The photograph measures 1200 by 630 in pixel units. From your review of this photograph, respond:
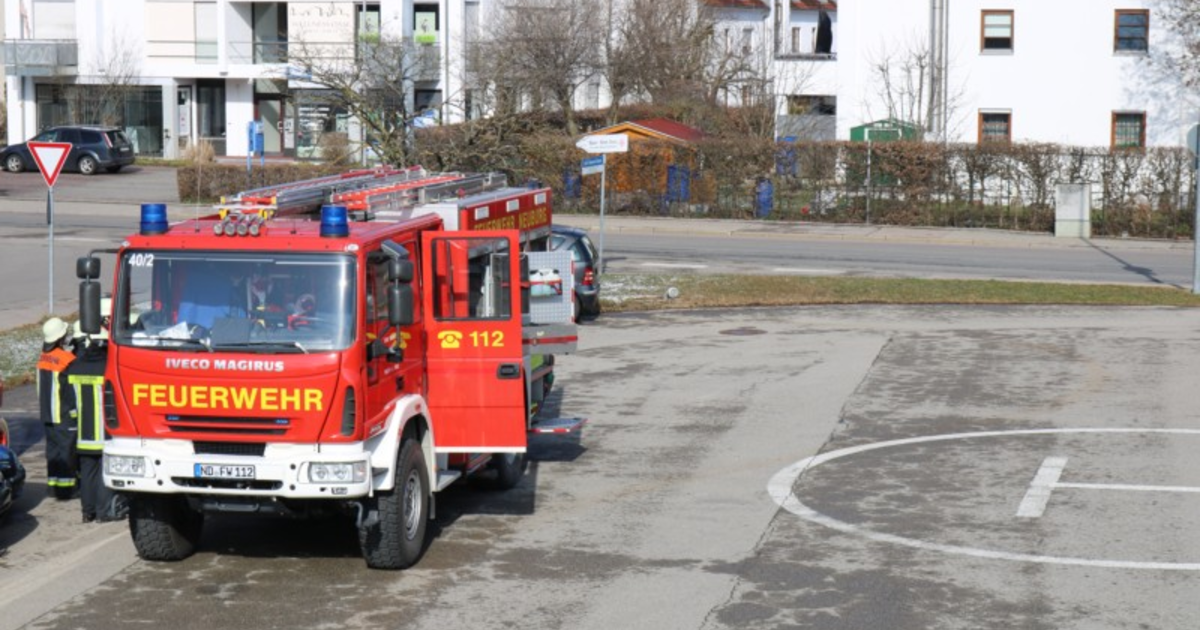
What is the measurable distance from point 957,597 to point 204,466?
16.3 feet

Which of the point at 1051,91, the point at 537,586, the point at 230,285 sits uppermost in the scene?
the point at 1051,91

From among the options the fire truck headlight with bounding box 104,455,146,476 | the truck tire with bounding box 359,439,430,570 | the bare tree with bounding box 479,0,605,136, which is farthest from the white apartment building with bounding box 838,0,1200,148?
the fire truck headlight with bounding box 104,455,146,476

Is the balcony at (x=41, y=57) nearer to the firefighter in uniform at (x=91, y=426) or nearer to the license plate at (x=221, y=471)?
the firefighter in uniform at (x=91, y=426)

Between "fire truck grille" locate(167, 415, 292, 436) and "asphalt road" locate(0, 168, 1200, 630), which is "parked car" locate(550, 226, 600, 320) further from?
"fire truck grille" locate(167, 415, 292, 436)

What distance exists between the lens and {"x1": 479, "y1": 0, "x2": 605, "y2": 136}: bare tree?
56000 millimetres

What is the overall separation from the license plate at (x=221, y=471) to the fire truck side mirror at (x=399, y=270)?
5.15ft

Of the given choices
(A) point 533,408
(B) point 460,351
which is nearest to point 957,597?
(B) point 460,351

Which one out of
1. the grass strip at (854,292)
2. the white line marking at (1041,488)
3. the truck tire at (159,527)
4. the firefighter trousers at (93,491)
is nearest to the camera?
the truck tire at (159,527)

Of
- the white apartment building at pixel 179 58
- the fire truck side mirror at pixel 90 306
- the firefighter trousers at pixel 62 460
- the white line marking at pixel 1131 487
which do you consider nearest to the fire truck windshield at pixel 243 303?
the fire truck side mirror at pixel 90 306

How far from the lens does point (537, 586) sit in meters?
10.9

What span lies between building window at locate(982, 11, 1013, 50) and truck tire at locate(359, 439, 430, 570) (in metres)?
44.7

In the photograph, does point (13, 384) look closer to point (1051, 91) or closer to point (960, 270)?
point (960, 270)

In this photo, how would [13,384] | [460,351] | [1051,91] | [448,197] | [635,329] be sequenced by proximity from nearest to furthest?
[460,351]
[448,197]
[13,384]
[635,329]
[1051,91]

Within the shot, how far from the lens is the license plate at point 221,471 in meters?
10.5
